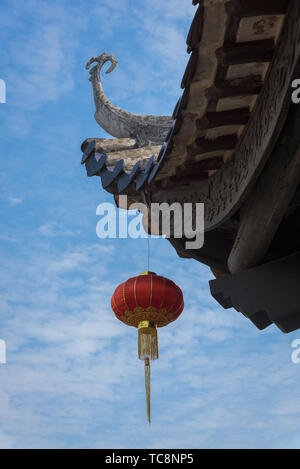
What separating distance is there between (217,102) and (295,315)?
3.69 feet

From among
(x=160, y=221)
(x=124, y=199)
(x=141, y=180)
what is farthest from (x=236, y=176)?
(x=124, y=199)

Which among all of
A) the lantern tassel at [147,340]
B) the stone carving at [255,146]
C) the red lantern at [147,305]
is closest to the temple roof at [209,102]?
the stone carving at [255,146]

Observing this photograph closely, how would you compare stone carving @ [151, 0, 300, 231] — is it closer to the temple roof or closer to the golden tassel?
the temple roof

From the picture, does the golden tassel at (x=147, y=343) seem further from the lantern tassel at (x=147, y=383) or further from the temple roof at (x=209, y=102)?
the temple roof at (x=209, y=102)

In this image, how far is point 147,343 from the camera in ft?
18.7

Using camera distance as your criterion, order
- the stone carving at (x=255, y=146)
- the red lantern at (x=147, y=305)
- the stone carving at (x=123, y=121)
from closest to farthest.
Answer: the stone carving at (x=255, y=146), the stone carving at (x=123, y=121), the red lantern at (x=147, y=305)

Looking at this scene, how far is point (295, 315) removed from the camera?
8.68 feet

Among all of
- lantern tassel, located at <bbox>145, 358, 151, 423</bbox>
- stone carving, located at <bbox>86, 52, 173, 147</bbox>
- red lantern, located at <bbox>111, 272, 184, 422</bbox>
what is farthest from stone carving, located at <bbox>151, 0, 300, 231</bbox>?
lantern tassel, located at <bbox>145, 358, 151, 423</bbox>

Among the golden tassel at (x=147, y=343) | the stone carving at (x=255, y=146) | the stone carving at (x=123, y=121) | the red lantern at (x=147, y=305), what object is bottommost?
the stone carving at (x=255, y=146)

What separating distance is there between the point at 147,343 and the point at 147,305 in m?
0.50

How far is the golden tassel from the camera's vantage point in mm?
5561

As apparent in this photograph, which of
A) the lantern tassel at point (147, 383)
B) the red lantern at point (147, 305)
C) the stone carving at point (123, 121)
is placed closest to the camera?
the stone carving at point (123, 121)

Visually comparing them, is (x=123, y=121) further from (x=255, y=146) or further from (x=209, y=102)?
(x=255, y=146)

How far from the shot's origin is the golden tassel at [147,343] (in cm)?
556
